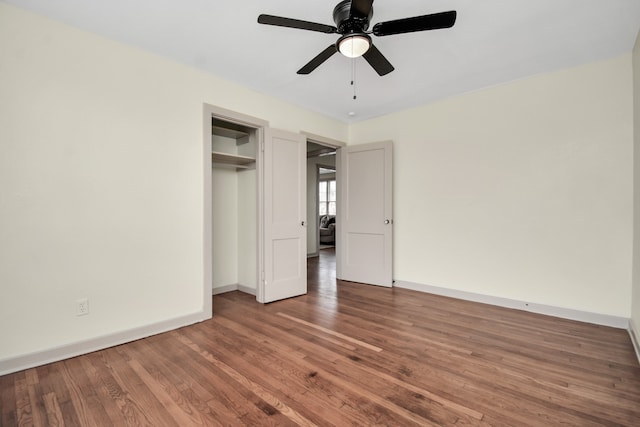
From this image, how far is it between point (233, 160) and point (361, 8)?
263 centimetres

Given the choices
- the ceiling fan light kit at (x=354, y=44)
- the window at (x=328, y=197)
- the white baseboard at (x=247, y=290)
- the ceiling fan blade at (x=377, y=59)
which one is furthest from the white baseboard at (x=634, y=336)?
the window at (x=328, y=197)

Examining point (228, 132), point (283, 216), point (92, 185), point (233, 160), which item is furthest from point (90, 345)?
point (228, 132)

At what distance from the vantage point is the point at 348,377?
6.70 ft

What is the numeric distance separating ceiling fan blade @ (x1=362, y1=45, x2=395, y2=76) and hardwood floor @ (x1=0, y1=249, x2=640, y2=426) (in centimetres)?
237

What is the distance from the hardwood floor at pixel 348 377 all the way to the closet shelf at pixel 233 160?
1923 millimetres

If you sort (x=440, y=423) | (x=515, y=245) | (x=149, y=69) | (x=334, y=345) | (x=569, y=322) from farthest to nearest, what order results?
(x=515, y=245) < (x=569, y=322) < (x=149, y=69) < (x=334, y=345) < (x=440, y=423)

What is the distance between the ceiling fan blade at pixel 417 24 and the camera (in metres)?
1.82

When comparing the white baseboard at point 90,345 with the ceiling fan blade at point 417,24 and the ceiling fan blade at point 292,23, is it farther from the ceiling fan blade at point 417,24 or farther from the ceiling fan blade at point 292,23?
the ceiling fan blade at point 417,24

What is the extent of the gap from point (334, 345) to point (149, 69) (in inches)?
121

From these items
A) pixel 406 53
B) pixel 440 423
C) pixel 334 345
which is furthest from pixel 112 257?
pixel 406 53

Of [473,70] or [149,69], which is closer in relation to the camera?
[149,69]

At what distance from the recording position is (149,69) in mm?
2816

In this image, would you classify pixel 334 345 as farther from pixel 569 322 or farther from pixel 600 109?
pixel 600 109

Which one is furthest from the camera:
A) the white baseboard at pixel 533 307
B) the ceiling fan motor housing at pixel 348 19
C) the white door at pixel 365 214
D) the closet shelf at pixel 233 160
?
the white door at pixel 365 214
